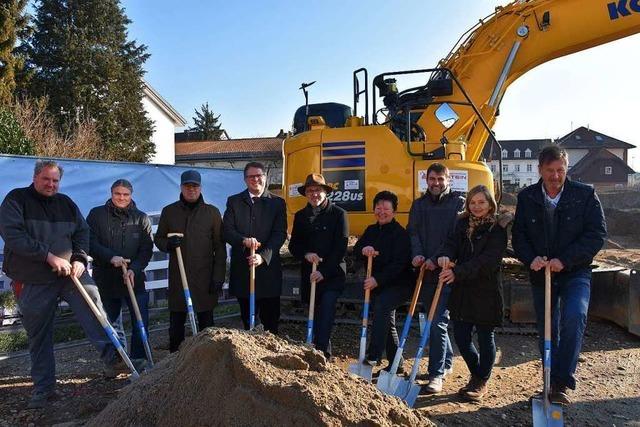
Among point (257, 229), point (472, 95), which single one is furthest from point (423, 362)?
point (472, 95)

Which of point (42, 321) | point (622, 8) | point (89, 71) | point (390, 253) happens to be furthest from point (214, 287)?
point (89, 71)

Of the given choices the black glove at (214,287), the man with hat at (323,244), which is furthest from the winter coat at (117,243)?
the man with hat at (323,244)

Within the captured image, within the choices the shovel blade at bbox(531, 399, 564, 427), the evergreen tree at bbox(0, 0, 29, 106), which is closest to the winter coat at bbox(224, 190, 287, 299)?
the shovel blade at bbox(531, 399, 564, 427)

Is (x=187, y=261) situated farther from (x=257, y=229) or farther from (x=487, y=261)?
(x=487, y=261)

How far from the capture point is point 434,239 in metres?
4.67

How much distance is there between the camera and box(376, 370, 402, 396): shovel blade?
4.27 m

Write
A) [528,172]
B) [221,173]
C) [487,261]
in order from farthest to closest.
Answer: [528,172], [221,173], [487,261]

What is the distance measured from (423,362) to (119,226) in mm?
3312

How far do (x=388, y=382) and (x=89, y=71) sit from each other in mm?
21466

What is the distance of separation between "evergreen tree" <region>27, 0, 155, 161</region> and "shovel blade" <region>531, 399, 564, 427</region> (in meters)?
20.6

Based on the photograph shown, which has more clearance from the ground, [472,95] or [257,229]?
[472,95]

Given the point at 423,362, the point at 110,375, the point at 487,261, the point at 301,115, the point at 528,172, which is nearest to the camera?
the point at 487,261

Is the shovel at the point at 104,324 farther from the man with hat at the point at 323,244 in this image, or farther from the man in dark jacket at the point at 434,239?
the man in dark jacket at the point at 434,239

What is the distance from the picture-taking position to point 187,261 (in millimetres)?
4887
